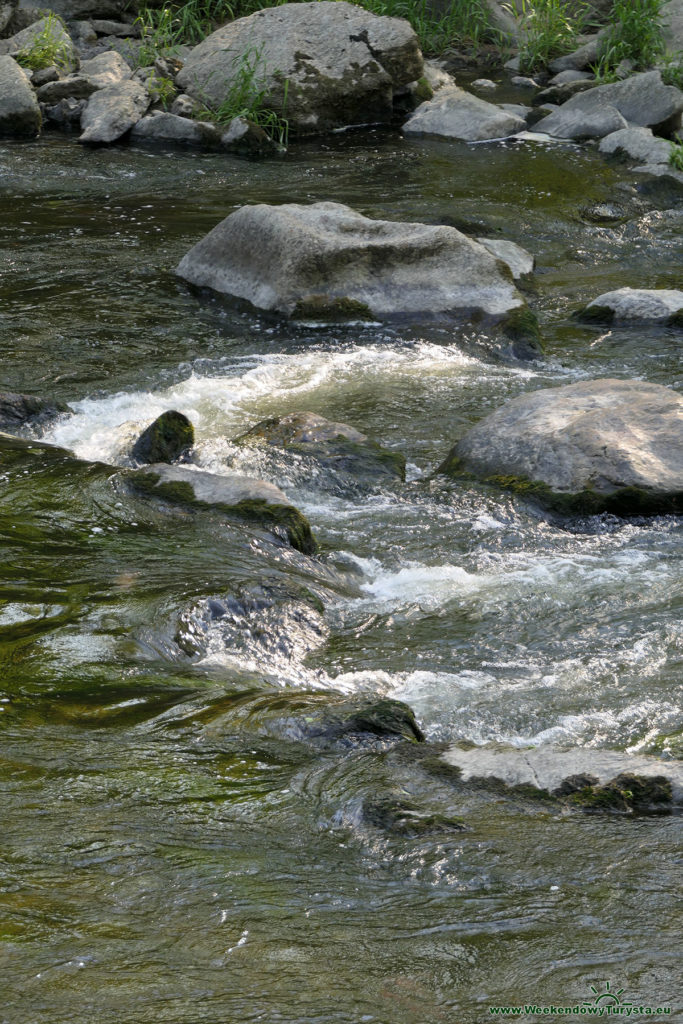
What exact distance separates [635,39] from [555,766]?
14863 millimetres

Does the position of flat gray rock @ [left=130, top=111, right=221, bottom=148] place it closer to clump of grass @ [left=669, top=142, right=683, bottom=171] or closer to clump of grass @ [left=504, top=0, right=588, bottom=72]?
clump of grass @ [left=669, top=142, right=683, bottom=171]

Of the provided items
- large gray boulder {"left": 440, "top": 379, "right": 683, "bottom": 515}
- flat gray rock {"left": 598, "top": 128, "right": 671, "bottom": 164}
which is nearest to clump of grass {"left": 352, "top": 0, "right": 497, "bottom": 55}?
flat gray rock {"left": 598, "top": 128, "right": 671, "bottom": 164}

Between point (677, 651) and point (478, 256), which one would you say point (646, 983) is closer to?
point (677, 651)

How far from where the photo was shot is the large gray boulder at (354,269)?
27.7ft

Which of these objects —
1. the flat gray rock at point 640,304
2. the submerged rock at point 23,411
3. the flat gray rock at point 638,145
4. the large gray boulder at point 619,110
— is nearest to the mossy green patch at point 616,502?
the submerged rock at point 23,411

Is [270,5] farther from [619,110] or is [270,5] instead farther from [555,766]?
[555,766]

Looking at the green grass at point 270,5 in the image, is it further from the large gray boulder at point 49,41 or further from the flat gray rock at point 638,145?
the flat gray rock at point 638,145

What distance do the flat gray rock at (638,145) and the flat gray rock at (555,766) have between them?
1093cm

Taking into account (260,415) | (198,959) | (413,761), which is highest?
(198,959)

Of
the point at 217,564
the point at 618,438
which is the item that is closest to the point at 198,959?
the point at 217,564

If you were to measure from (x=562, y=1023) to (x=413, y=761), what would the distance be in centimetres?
121

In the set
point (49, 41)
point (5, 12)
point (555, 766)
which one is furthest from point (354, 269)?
point (5, 12)

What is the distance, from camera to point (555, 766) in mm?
3246

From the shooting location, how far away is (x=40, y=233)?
1014cm
